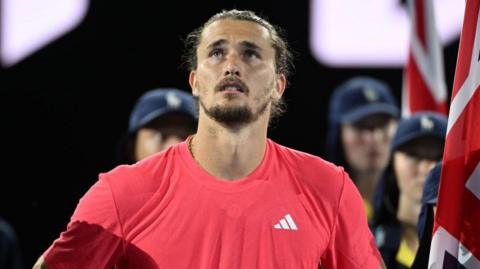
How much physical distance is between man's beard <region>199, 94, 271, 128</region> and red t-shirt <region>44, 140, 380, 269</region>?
148mm

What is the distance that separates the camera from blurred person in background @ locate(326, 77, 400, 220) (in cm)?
596

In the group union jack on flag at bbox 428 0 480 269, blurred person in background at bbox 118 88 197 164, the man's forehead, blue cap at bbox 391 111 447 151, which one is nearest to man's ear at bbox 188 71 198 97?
the man's forehead

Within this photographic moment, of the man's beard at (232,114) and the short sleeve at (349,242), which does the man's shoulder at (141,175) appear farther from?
the short sleeve at (349,242)

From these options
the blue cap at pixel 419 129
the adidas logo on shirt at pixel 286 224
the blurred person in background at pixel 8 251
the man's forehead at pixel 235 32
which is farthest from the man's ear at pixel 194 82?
the blurred person in background at pixel 8 251

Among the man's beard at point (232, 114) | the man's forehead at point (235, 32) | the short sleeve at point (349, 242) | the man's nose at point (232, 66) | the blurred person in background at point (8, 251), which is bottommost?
the blurred person in background at point (8, 251)

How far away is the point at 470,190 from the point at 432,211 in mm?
592

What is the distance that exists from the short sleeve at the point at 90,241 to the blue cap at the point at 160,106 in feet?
6.63

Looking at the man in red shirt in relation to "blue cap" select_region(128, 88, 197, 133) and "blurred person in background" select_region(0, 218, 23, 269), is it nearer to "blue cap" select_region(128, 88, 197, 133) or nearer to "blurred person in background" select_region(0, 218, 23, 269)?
"blue cap" select_region(128, 88, 197, 133)

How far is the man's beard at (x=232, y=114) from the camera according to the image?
348cm

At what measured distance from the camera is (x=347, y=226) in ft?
11.5

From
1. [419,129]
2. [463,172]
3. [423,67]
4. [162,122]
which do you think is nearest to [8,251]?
[162,122]

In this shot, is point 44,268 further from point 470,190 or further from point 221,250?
point 470,190

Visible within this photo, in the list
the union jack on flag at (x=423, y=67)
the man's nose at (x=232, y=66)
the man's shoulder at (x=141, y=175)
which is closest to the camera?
the man's shoulder at (x=141, y=175)

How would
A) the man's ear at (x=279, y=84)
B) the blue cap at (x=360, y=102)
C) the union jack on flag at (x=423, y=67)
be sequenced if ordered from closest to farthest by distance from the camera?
the man's ear at (x=279, y=84)
the union jack on flag at (x=423, y=67)
the blue cap at (x=360, y=102)
